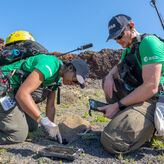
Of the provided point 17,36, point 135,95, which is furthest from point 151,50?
point 17,36

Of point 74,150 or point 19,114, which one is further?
point 19,114

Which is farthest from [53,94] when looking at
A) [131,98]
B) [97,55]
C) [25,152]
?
[97,55]

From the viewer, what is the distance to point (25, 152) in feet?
9.32

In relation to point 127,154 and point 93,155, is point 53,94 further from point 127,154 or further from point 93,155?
point 127,154

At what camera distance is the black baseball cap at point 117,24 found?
10.5 ft

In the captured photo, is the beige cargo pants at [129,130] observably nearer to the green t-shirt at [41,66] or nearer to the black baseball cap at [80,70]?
the black baseball cap at [80,70]

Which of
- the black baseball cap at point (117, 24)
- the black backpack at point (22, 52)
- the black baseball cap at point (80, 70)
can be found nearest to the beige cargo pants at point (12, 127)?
the black backpack at point (22, 52)

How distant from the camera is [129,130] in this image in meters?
2.69

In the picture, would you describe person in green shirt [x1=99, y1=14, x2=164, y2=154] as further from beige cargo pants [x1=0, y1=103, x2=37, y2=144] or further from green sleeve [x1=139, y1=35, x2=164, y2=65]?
beige cargo pants [x1=0, y1=103, x2=37, y2=144]

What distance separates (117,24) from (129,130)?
1.78m

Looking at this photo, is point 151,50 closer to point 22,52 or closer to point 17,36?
point 22,52

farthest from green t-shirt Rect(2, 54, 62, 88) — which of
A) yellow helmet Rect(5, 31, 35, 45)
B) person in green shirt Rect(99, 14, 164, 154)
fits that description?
person in green shirt Rect(99, 14, 164, 154)

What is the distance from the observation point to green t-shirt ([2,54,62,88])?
3.02 m

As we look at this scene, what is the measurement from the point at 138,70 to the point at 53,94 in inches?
77.9
